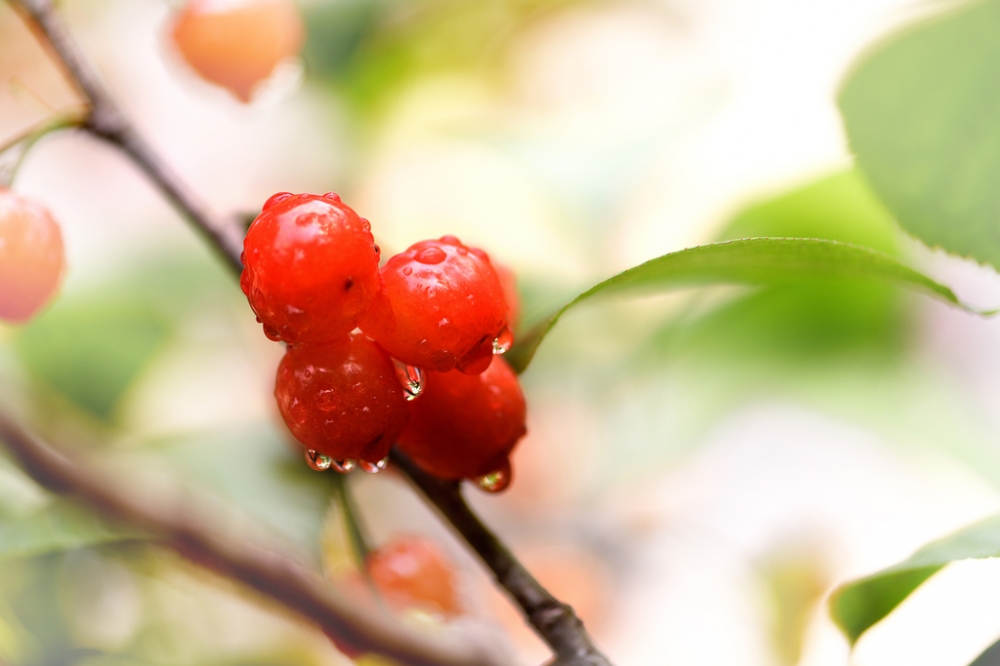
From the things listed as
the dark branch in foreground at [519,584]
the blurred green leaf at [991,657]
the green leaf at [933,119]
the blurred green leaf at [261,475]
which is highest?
the green leaf at [933,119]

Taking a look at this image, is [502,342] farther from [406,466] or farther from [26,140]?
[26,140]

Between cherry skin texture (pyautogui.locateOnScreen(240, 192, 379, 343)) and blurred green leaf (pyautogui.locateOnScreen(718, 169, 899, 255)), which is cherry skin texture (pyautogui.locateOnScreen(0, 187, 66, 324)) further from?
blurred green leaf (pyautogui.locateOnScreen(718, 169, 899, 255))

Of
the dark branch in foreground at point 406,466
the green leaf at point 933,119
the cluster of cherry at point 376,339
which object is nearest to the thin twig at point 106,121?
the dark branch in foreground at point 406,466

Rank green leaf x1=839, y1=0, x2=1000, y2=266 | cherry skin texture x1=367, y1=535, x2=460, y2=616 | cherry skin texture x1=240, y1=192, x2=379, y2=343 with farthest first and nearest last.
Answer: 1. cherry skin texture x1=367, y1=535, x2=460, y2=616
2. green leaf x1=839, y1=0, x2=1000, y2=266
3. cherry skin texture x1=240, y1=192, x2=379, y2=343

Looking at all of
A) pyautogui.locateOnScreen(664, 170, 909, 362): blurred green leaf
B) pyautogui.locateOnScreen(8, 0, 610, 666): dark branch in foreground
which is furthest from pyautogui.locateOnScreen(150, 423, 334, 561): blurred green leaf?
pyautogui.locateOnScreen(664, 170, 909, 362): blurred green leaf

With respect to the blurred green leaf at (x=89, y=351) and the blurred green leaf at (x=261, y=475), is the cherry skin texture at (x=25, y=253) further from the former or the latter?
the blurred green leaf at (x=89, y=351)

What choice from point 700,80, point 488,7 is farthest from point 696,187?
point 488,7
